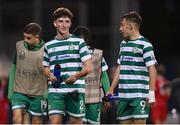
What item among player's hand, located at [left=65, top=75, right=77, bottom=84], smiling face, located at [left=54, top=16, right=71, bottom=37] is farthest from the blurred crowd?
player's hand, located at [left=65, top=75, right=77, bottom=84]

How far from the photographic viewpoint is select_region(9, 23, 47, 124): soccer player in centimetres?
1374

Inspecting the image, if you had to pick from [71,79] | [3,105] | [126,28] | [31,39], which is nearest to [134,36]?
[126,28]

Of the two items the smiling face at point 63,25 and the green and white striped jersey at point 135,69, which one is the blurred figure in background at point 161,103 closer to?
the green and white striped jersey at point 135,69

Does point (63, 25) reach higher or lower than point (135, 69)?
higher

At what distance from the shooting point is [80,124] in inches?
479

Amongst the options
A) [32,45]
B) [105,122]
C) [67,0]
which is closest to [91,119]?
[32,45]

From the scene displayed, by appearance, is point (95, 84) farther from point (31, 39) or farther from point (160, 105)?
point (160, 105)

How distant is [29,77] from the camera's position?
13820mm

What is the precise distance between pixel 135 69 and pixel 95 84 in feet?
6.17

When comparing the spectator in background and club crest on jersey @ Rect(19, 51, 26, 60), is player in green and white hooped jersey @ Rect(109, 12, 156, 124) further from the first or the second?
the spectator in background

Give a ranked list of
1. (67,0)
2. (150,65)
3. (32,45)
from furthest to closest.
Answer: (67,0)
(32,45)
(150,65)

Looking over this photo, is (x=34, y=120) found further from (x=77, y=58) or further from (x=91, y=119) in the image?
(x=77, y=58)

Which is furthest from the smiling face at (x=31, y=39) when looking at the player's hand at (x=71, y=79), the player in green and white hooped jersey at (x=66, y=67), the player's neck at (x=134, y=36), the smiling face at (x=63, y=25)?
the player's hand at (x=71, y=79)

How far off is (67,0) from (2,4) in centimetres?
195
